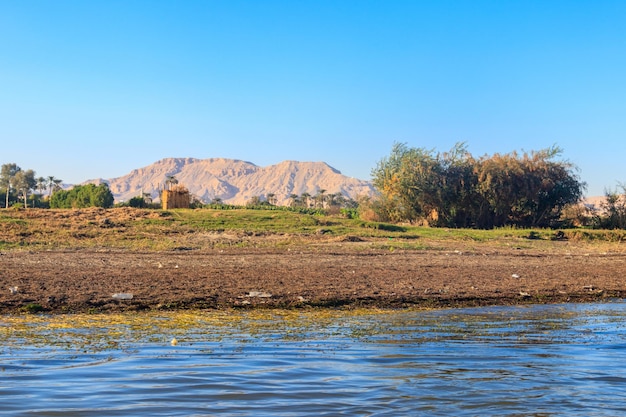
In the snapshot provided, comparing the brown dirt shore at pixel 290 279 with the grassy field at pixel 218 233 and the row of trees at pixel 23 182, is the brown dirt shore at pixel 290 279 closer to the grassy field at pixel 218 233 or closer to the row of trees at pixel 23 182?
the grassy field at pixel 218 233

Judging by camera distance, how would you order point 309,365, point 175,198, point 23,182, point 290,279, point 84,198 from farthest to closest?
point 23,182, point 84,198, point 175,198, point 290,279, point 309,365

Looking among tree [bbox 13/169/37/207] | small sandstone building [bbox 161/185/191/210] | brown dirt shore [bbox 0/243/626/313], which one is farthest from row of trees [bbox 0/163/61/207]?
brown dirt shore [bbox 0/243/626/313]

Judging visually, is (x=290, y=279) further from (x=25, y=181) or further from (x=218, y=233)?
(x=25, y=181)

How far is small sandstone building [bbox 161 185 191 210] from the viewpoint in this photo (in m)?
46.1

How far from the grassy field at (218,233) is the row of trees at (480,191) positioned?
10700 millimetres

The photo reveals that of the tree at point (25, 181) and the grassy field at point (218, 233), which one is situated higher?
the tree at point (25, 181)

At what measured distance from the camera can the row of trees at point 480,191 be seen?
159ft

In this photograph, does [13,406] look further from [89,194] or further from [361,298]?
[89,194]

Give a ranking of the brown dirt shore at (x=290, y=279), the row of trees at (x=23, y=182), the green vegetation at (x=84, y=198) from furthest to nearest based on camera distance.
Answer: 1. the row of trees at (x=23, y=182)
2. the green vegetation at (x=84, y=198)
3. the brown dirt shore at (x=290, y=279)

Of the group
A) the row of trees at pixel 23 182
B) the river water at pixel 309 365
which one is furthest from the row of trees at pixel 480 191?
the row of trees at pixel 23 182

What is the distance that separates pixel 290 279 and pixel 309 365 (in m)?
8.61

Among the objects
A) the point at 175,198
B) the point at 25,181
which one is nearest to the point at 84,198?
the point at 175,198

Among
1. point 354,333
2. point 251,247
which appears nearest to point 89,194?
point 251,247

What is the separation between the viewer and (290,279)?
55.2ft
